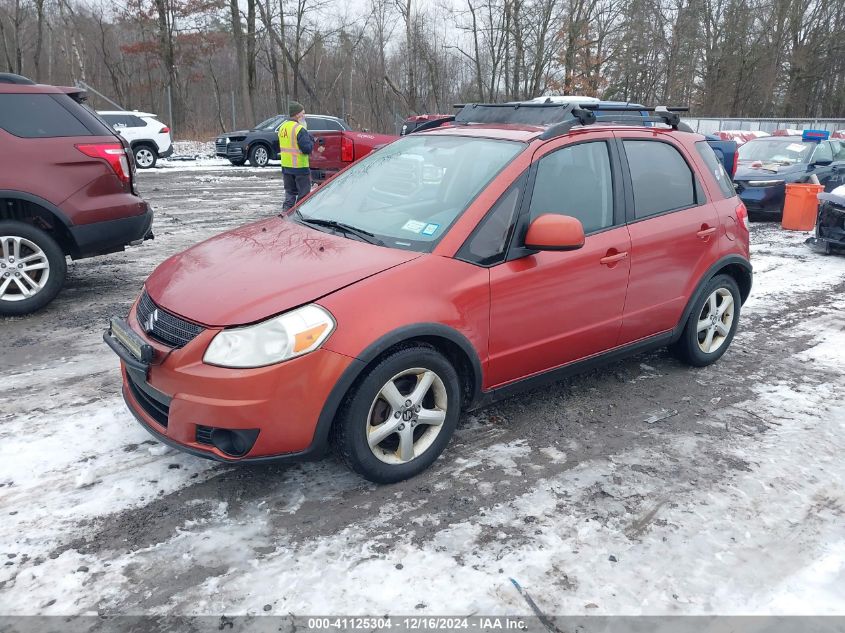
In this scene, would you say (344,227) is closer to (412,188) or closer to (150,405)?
(412,188)

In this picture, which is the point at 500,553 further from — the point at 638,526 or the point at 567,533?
the point at 638,526

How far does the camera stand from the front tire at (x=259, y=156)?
2069cm

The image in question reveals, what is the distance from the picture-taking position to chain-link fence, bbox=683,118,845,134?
89.7 ft

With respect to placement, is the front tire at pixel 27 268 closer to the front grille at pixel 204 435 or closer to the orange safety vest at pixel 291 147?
the front grille at pixel 204 435

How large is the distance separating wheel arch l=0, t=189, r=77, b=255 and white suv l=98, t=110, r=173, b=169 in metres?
13.8

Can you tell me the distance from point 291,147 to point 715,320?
24.5 feet

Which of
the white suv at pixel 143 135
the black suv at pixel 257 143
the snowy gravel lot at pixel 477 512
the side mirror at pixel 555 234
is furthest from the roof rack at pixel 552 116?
the black suv at pixel 257 143

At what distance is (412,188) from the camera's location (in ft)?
12.8

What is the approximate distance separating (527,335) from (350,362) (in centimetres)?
115

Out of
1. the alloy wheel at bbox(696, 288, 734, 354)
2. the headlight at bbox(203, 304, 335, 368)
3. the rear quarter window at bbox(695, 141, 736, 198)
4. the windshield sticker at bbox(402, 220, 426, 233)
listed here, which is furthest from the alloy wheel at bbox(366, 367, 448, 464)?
the rear quarter window at bbox(695, 141, 736, 198)

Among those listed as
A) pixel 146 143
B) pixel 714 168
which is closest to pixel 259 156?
pixel 146 143

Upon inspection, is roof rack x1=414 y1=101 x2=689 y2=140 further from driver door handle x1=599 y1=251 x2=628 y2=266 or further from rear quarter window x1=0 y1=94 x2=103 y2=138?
rear quarter window x1=0 y1=94 x2=103 y2=138

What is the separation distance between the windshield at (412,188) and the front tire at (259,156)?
686 inches

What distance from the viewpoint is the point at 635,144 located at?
14.0 feet
